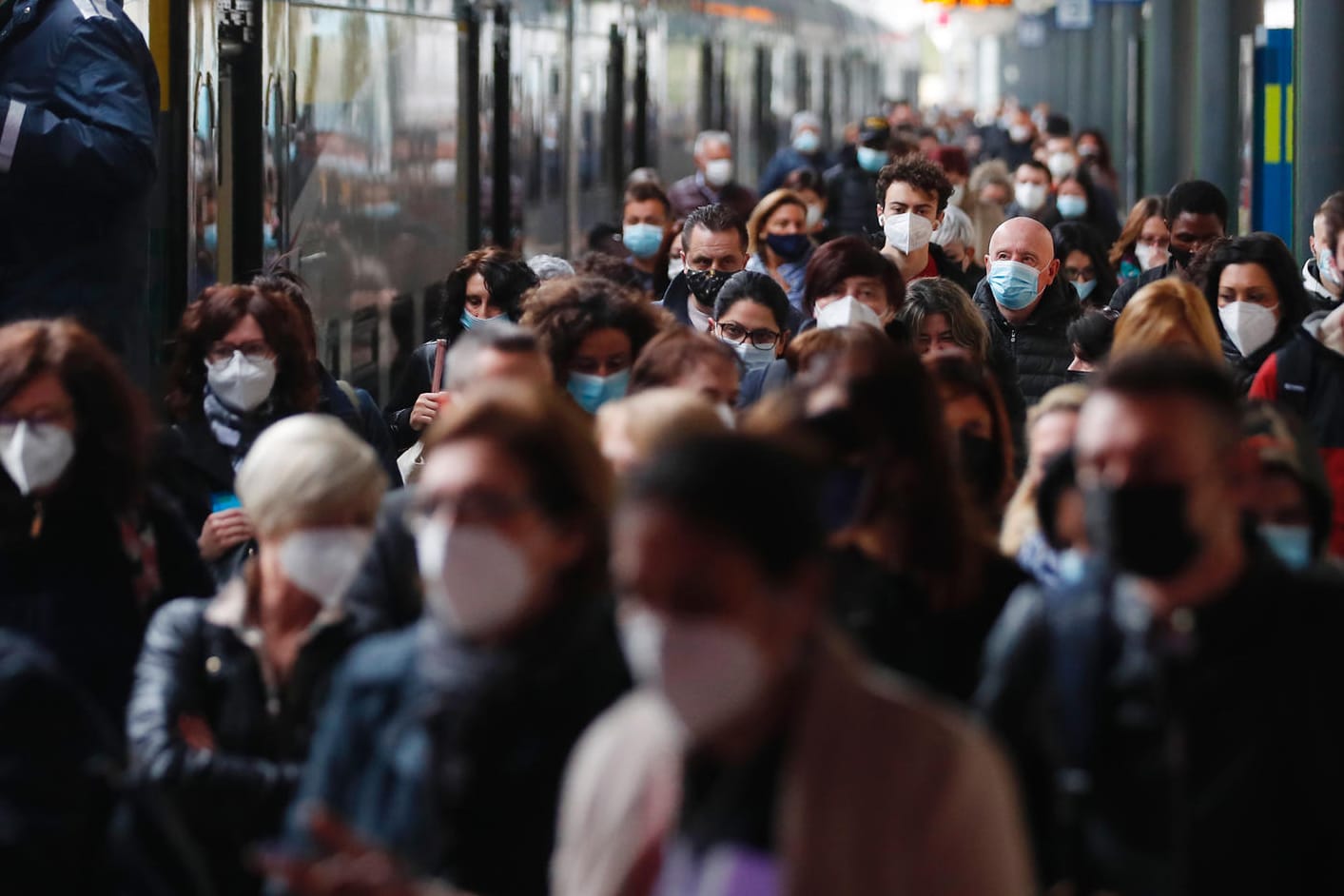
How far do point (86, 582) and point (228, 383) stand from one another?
70.8 inches

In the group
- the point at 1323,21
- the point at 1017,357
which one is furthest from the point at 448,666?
the point at 1323,21

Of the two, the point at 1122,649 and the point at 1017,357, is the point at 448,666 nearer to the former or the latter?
the point at 1122,649

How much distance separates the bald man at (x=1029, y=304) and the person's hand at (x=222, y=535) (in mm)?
3470

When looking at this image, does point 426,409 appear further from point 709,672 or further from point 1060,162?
point 1060,162

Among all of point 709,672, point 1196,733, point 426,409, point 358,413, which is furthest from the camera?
point 426,409

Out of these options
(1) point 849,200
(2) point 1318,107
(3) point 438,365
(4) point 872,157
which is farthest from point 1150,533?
(1) point 849,200

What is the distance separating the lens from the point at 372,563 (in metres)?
4.29

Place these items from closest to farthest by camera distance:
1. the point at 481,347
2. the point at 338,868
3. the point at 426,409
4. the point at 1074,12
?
the point at 338,868 < the point at 481,347 < the point at 426,409 < the point at 1074,12

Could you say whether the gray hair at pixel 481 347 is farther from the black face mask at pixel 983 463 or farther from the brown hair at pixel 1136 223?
the brown hair at pixel 1136 223

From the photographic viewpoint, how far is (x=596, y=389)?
21.0 feet

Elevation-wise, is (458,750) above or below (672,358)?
below

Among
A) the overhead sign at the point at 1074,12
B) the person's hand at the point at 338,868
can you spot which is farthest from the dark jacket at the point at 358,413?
the overhead sign at the point at 1074,12

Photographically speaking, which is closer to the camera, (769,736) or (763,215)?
(769,736)

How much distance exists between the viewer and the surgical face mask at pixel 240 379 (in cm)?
654
